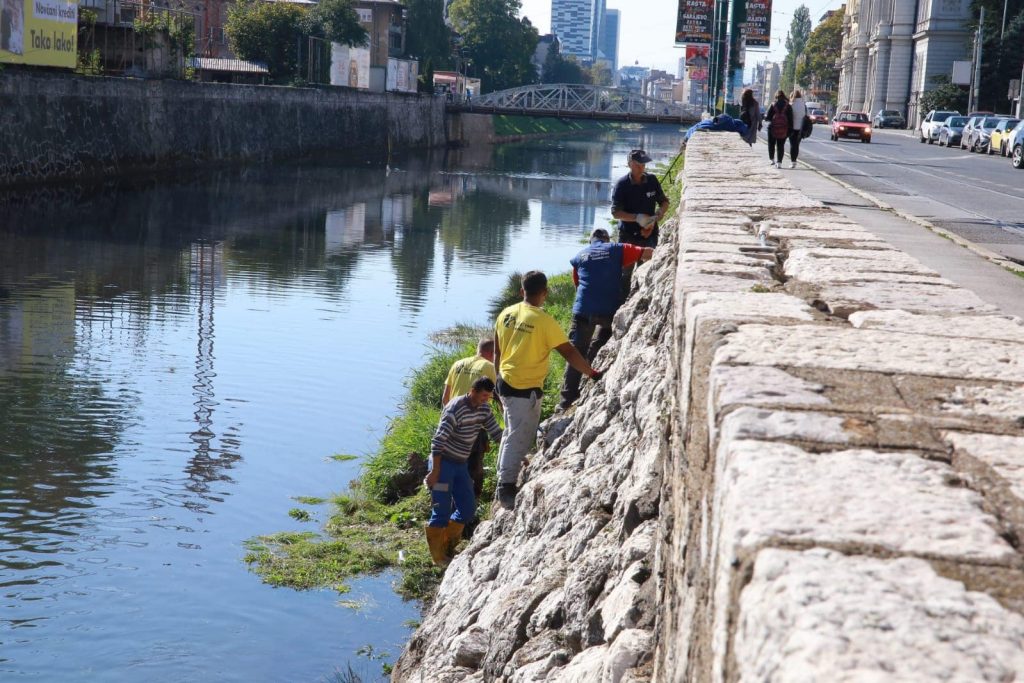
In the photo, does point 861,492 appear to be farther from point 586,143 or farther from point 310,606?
point 586,143

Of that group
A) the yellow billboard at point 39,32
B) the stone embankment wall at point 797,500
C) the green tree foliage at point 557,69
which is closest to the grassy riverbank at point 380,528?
the stone embankment wall at point 797,500

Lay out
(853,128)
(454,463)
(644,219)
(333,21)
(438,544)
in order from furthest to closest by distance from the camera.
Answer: (333,21), (853,128), (644,219), (438,544), (454,463)

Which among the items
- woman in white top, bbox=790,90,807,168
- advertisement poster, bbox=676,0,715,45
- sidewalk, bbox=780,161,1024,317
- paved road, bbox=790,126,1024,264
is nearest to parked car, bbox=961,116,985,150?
paved road, bbox=790,126,1024,264

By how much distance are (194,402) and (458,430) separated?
618 centimetres

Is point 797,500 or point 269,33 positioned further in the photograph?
point 269,33

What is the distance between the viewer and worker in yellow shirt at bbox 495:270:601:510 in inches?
394

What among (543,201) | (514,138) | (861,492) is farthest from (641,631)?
(514,138)

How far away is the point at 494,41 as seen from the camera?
368ft

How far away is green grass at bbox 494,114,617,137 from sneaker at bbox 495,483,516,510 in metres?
77.6

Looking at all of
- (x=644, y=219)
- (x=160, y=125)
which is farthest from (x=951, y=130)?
(x=644, y=219)

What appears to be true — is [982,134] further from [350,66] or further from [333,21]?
[350,66]

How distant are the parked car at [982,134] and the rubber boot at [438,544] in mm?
36580

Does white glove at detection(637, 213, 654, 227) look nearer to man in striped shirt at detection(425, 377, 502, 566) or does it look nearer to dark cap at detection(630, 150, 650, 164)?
dark cap at detection(630, 150, 650, 164)

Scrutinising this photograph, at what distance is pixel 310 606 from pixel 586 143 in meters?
100
